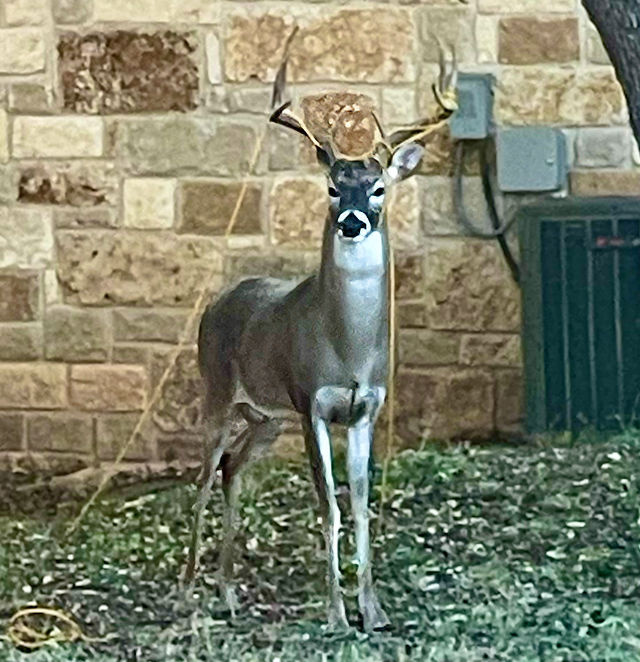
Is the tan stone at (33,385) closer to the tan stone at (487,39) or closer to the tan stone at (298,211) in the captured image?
the tan stone at (298,211)

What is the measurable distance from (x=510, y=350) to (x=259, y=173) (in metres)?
1.20

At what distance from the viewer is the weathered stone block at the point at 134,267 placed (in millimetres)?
6898

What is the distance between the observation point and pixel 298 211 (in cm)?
685

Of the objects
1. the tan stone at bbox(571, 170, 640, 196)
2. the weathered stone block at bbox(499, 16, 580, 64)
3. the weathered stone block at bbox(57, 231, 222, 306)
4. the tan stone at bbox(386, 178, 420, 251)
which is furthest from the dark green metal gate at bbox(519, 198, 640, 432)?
the weathered stone block at bbox(57, 231, 222, 306)

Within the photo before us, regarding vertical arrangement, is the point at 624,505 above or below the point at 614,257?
below

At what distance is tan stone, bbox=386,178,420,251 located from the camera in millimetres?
6809

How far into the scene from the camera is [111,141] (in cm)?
688

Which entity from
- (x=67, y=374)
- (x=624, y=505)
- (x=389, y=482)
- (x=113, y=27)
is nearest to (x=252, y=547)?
(x=389, y=482)

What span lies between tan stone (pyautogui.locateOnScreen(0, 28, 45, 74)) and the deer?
2388 millimetres

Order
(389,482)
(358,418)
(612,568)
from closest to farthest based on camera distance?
(358,418) → (612,568) → (389,482)

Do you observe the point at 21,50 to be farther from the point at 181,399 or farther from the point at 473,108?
the point at 473,108

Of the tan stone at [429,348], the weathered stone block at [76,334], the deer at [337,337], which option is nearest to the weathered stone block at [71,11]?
the weathered stone block at [76,334]

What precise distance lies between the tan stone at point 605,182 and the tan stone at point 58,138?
6.12 feet

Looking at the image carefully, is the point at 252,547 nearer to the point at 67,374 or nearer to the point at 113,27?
the point at 67,374
